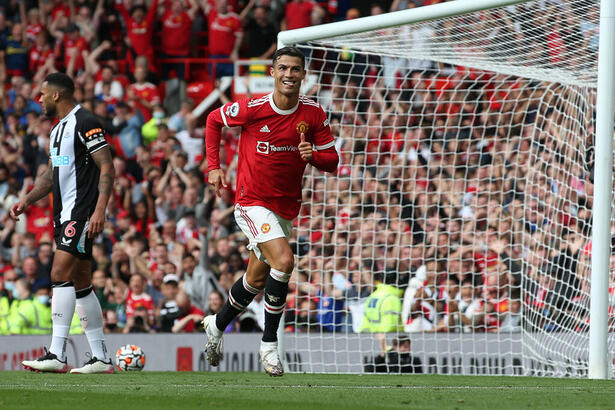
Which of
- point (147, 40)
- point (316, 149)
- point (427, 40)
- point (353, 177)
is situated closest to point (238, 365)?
point (353, 177)

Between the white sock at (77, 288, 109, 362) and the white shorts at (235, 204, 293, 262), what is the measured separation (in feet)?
4.94

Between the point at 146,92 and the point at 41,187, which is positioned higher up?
the point at 146,92

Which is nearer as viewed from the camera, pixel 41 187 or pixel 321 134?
pixel 321 134

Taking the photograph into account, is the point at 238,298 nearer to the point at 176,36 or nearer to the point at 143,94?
the point at 143,94

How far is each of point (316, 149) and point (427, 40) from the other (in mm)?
2973

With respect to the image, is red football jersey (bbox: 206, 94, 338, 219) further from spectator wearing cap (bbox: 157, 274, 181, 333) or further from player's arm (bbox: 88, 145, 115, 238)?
spectator wearing cap (bbox: 157, 274, 181, 333)

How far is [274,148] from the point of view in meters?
6.96

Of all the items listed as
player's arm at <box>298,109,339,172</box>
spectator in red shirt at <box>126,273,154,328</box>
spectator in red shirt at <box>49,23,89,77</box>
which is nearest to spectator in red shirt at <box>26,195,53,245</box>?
spectator in red shirt at <box>49,23,89,77</box>

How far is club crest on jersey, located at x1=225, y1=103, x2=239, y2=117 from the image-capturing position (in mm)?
7039

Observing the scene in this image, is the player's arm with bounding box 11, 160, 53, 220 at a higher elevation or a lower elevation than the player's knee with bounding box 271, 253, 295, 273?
higher

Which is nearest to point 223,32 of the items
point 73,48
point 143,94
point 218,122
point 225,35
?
point 225,35

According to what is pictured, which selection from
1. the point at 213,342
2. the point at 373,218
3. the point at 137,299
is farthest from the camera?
the point at 137,299

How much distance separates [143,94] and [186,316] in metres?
5.39

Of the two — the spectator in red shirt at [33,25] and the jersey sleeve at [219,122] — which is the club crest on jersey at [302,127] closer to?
the jersey sleeve at [219,122]
